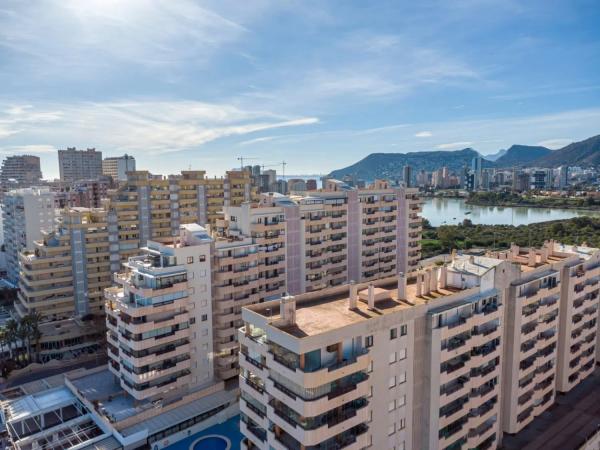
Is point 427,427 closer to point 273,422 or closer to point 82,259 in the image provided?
point 273,422

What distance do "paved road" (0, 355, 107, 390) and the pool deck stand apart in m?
17.6

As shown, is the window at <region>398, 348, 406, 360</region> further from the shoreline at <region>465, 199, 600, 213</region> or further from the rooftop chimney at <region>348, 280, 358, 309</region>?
the shoreline at <region>465, 199, 600, 213</region>

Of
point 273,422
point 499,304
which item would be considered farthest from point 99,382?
point 499,304

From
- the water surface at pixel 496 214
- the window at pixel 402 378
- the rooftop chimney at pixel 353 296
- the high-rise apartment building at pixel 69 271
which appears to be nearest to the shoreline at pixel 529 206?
the water surface at pixel 496 214

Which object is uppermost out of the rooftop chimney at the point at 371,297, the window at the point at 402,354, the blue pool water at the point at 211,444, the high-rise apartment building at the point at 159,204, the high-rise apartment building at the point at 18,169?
the high-rise apartment building at the point at 18,169

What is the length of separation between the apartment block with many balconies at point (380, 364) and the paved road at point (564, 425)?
118 inches

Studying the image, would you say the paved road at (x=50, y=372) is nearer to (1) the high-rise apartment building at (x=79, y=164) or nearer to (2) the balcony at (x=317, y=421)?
(2) the balcony at (x=317, y=421)

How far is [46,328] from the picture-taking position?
48531 millimetres

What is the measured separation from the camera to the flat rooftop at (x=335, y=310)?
821 inches

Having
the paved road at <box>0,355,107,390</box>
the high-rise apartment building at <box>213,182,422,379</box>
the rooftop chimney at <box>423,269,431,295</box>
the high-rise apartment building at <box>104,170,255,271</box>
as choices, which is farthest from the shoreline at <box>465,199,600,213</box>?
the paved road at <box>0,355,107,390</box>

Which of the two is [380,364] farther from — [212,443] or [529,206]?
[529,206]

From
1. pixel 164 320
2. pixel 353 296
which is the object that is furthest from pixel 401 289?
pixel 164 320

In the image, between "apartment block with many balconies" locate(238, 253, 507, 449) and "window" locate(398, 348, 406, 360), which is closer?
"apartment block with many balconies" locate(238, 253, 507, 449)

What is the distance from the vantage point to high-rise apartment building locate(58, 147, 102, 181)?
164125mm
